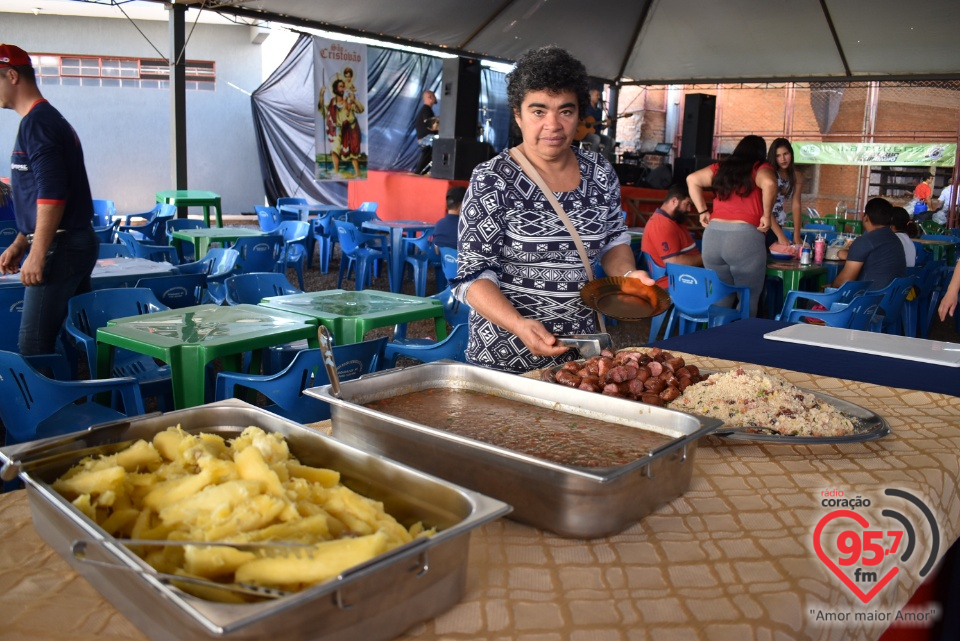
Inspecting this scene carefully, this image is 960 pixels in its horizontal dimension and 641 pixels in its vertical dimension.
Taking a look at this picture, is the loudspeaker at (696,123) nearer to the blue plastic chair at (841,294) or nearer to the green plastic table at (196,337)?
the blue plastic chair at (841,294)

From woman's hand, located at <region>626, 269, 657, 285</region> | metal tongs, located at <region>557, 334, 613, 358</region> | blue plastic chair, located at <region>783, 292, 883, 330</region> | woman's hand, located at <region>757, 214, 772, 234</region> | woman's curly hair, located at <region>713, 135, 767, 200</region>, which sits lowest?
blue plastic chair, located at <region>783, 292, 883, 330</region>

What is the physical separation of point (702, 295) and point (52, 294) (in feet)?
12.3

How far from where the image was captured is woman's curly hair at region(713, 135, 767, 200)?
198 inches

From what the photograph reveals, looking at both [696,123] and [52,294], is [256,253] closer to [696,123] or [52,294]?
[52,294]

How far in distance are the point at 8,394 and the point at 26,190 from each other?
115cm

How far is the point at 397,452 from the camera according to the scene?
1.16 metres

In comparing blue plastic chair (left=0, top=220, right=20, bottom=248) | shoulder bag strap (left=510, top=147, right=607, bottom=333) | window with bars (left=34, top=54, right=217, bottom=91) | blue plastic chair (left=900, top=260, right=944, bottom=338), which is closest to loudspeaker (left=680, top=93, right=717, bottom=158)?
blue plastic chair (left=900, top=260, right=944, bottom=338)

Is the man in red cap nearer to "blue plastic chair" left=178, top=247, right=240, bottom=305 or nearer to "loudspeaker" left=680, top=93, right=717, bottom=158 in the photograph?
"blue plastic chair" left=178, top=247, right=240, bottom=305

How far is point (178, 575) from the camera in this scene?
0.69m

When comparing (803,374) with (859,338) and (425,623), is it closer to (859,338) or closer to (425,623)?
(859,338)

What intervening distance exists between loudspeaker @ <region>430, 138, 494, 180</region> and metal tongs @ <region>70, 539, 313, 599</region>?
29.7ft

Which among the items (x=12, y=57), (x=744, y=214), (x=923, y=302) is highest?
(x=12, y=57)

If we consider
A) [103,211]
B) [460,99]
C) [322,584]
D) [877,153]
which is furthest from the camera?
[877,153]

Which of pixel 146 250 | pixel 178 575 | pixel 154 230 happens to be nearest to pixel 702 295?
pixel 146 250
